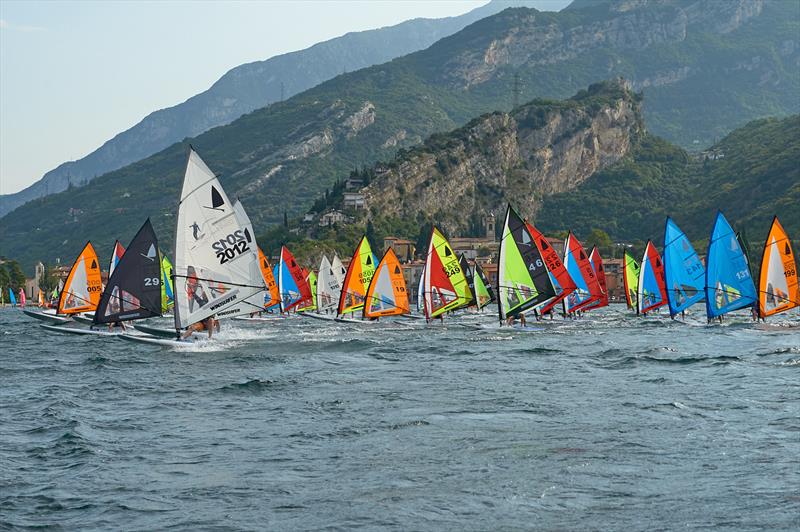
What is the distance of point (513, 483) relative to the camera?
73.4 ft

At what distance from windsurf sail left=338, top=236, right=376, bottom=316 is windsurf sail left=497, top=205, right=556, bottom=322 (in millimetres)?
20128

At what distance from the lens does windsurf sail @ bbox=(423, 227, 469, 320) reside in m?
74.4

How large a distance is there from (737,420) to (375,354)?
82.0 ft

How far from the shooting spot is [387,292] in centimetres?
7769

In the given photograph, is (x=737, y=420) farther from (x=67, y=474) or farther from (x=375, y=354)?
(x=375, y=354)

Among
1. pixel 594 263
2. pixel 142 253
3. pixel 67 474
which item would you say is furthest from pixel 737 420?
pixel 594 263

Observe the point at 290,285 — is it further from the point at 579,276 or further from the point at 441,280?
the point at 441,280

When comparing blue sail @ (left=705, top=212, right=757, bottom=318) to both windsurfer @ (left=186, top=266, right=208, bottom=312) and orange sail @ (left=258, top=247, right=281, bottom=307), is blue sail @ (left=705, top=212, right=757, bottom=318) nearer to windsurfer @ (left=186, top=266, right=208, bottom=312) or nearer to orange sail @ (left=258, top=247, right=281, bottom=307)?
windsurfer @ (left=186, top=266, right=208, bottom=312)

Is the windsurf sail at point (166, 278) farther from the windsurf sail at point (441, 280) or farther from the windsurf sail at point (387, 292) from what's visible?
the windsurf sail at point (441, 280)

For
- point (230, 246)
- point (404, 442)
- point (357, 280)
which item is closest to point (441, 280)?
point (357, 280)

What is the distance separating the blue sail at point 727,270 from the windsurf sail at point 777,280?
2.48ft

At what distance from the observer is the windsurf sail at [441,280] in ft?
244

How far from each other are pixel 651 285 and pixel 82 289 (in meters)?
41.1

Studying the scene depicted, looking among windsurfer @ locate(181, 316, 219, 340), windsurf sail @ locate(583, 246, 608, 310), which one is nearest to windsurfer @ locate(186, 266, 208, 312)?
windsurfer @ locate(181, 316, 219, 340)
